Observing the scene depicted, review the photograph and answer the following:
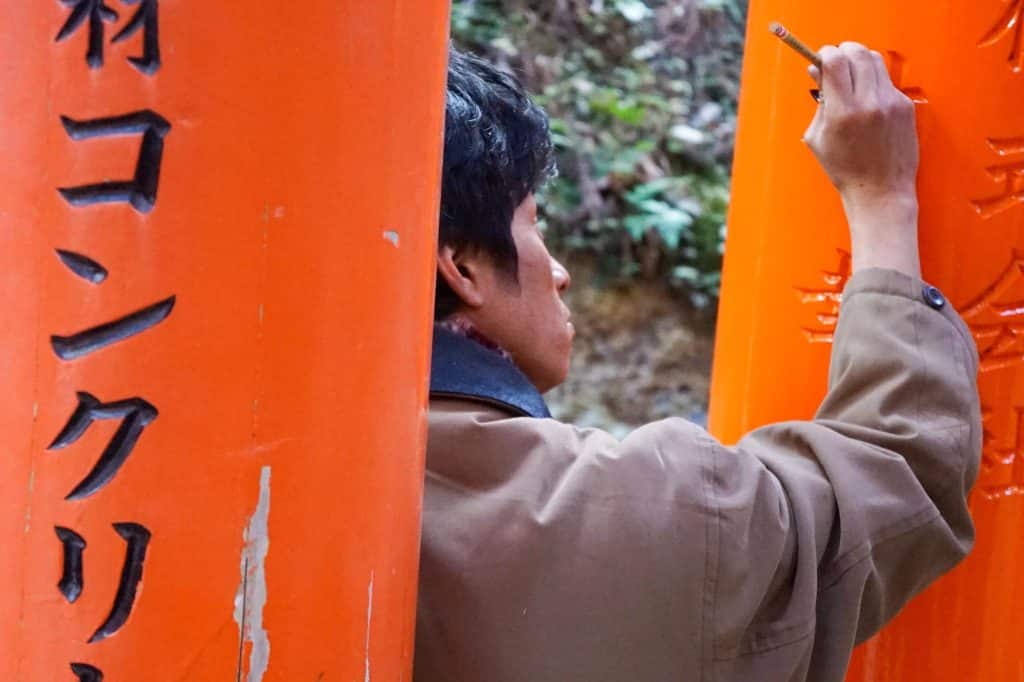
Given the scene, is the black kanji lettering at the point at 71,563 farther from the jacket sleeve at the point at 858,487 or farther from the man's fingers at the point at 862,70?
the man's fingers at the point at 862,70

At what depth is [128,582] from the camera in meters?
0.92

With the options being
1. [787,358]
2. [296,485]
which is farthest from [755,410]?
[296,485]

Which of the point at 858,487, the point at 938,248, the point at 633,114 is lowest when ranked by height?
the point at 858,487

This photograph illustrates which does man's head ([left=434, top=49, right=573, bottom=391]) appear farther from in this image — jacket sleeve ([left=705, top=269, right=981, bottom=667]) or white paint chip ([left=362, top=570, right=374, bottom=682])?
white paint chip ([left=362, top=570, right=374, bottom=682])

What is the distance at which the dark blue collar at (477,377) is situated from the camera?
55.3 inches

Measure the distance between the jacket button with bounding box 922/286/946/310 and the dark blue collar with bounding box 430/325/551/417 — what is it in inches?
17.5

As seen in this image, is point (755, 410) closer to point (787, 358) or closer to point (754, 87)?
point (787, 358)

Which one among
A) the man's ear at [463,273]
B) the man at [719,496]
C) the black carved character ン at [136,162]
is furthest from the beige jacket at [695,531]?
the black carved character ン at [136,162]

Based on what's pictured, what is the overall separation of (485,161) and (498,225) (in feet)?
0.26

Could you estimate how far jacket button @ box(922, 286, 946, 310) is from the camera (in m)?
1.40

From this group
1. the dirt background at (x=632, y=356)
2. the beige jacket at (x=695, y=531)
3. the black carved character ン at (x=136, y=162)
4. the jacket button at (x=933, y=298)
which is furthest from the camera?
the dirt background at (x=632, y=356)

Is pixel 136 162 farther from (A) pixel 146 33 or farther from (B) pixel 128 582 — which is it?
(B) pixel 128 582

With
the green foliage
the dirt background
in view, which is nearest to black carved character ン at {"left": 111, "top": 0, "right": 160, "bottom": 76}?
the dirt background

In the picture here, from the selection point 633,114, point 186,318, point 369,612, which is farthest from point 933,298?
point 633,114
